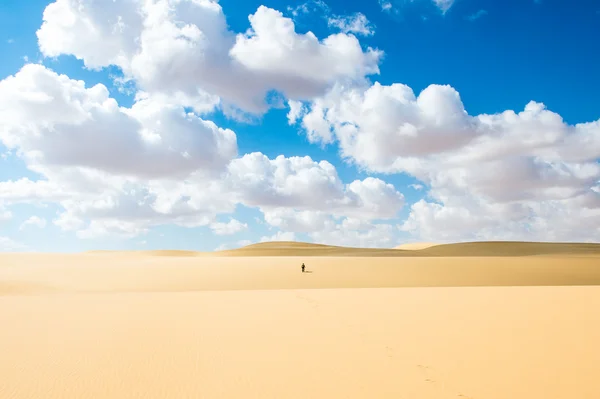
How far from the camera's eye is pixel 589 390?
18.6 ft

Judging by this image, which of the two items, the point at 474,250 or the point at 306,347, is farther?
the point at 474,250

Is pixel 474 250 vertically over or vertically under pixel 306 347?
over

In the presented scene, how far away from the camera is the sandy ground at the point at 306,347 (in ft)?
19.0

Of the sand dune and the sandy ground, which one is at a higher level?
the sand dune

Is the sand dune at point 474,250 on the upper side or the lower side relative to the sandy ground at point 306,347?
upper

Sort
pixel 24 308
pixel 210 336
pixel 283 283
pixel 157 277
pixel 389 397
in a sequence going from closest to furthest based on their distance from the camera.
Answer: pixel 389 397 < pixel 210 336 < pixel 24 308 < pixel 283 283 < pixel 157 277

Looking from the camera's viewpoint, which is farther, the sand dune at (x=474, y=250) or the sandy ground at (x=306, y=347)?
the sand dune at (x=474, y=250)

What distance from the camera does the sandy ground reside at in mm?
5781

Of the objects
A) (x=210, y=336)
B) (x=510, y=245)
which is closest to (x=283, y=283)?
(x=210, y=336)

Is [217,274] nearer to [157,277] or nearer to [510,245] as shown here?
[157,277]

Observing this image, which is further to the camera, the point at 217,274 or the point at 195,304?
the point at 217,274

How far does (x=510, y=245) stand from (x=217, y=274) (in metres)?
59.7

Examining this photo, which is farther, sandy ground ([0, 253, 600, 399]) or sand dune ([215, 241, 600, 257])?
sand dune ([215, 241, 600, 257])

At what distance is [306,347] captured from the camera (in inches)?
312
